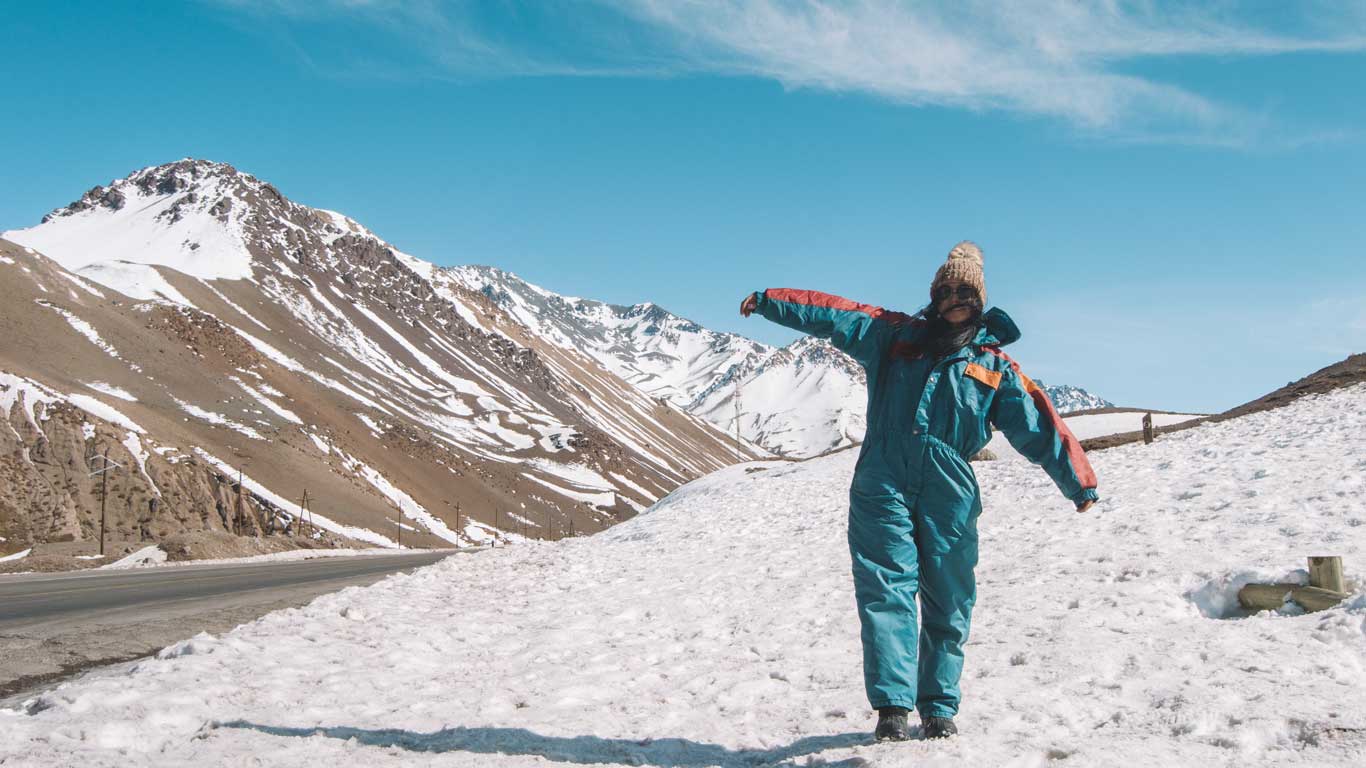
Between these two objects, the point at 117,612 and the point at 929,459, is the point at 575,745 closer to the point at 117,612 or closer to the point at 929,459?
the point at 929,459

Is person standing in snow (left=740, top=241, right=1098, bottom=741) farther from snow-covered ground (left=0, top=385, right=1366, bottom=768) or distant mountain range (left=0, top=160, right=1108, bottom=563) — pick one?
distant mountain range (left=0, top=160, right=1108, bottom=563)

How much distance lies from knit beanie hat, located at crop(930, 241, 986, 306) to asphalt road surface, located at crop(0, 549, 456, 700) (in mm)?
7592

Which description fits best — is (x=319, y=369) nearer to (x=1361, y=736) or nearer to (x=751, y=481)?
(x=751, y=481)

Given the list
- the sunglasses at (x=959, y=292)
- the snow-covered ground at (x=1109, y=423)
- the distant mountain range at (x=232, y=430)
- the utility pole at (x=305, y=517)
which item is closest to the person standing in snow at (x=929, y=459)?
the sunglasses at (x=959, y=292)

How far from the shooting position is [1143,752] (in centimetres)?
450

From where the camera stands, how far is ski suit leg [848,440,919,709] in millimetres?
5109

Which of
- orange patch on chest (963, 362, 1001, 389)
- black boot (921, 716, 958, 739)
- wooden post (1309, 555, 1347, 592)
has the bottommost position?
black boot (921, 716, 958, 739)

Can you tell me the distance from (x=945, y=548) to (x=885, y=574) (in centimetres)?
40

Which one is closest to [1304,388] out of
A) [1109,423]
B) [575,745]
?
[1109,423]

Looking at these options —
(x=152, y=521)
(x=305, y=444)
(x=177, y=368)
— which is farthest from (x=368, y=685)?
(x=177, y=368)

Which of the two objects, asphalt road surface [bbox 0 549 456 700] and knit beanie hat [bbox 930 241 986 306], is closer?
knit beanie hat [bbox 930 241 986 306]

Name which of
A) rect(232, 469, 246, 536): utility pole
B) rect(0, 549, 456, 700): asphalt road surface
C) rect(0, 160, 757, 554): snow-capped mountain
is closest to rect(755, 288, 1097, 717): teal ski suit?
rect(0, 549, 456, 700): asphalt road surface

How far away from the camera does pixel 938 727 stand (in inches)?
200

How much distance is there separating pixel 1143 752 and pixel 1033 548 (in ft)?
24.7
